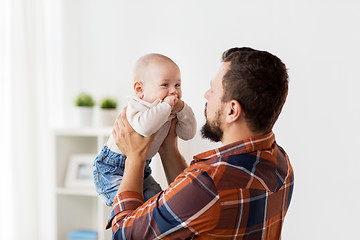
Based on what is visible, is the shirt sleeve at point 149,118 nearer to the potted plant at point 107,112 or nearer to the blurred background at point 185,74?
the blurred background at point 185,74

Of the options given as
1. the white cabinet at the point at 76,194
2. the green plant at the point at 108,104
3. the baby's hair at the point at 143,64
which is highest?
the baby's hair at the point at 143,64

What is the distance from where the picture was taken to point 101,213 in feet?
10.5

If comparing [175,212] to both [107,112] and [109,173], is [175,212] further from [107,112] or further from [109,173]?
[107,112]

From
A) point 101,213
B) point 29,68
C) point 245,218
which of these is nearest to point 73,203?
point 101,213

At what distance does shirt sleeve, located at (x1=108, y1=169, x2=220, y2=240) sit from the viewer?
1250 millimetres

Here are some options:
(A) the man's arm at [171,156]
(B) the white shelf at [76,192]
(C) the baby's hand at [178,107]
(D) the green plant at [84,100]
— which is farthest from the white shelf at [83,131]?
(C) the baby's hand at [178,107]

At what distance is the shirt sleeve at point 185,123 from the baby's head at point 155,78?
0.24 feet

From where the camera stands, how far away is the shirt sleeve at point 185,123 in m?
1.73

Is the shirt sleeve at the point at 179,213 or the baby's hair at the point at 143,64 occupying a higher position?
the baby's hair at the point at 143,64

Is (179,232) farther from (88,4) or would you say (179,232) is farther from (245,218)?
(88,4)

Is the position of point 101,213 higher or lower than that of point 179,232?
lower

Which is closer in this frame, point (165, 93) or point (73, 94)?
point (165, 93)

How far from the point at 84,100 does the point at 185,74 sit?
87cm

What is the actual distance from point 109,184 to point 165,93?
16.0 inches
